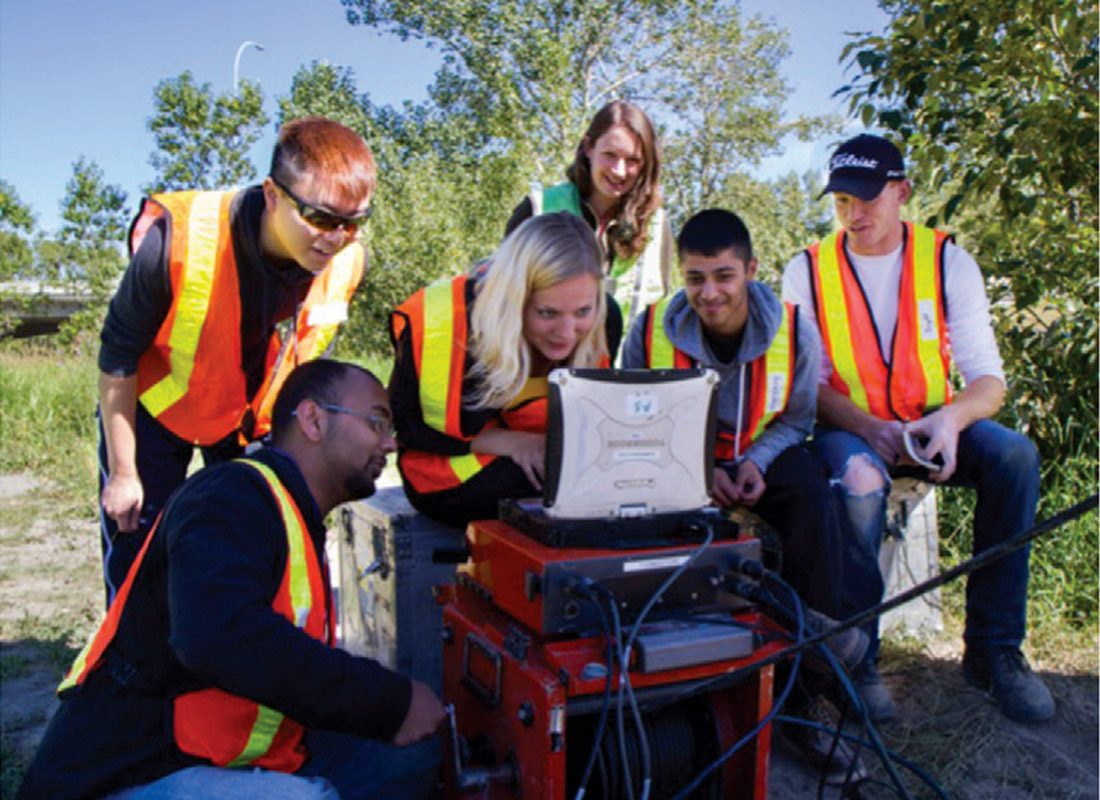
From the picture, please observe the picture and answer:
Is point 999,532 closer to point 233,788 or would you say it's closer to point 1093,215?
point 1093,215

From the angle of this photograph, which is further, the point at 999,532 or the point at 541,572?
the point at 999,532

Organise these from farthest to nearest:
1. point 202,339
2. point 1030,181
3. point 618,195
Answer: point 1030,181 → point 618,195 → point 202,339

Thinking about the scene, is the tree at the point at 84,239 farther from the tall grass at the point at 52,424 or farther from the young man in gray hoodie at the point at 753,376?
the young man in gray hoodie at the point at 753,376

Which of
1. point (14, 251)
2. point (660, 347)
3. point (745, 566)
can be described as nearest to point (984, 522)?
point (660, 347)

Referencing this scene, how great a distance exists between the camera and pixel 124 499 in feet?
9.03

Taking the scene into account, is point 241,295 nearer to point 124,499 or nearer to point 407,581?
point 124,499

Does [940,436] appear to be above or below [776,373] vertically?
below

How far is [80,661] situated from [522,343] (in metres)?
1.45

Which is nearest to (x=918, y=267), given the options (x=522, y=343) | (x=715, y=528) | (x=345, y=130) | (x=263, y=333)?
(x=522, y=343)

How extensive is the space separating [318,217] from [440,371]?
58cm

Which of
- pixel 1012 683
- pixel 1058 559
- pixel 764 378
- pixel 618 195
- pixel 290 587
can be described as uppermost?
pixel 618 195

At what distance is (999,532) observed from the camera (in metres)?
3.19

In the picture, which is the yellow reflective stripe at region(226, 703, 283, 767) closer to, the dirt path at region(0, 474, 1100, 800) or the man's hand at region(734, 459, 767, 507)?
the dirt path at region(0, 474, 1100, 800)

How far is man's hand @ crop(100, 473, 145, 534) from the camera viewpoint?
275 centimetres
